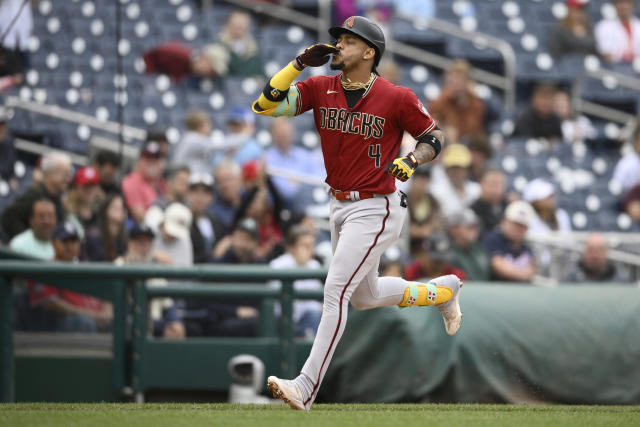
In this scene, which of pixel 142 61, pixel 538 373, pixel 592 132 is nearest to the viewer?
pixel 538 373

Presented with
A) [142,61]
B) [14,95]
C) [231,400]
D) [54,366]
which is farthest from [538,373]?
[142,61]

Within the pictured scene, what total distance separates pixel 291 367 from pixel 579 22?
291 inches

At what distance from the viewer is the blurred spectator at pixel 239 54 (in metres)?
10.7

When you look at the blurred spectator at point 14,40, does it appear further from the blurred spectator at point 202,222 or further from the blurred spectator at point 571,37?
the blurred spectator at point 571,37

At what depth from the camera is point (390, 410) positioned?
17.1 feet

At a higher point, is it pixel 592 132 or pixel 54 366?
pixel 592 132

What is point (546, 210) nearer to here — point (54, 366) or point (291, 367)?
point (291, 367)

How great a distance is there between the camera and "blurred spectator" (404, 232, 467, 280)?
7.57m

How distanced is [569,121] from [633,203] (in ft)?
4.96

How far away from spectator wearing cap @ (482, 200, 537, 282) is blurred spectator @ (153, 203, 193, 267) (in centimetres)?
235

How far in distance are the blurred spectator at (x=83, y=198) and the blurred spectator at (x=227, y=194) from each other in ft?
3.57

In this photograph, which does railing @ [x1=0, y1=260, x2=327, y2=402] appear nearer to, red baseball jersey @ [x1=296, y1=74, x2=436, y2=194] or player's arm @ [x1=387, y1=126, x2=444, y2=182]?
red baseball jersey @ [x1=296, y1=74, x2=436, y2=194]

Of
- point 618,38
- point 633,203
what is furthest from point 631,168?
point 618,38

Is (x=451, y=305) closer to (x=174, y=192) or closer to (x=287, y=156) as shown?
(x=174, y=192)
